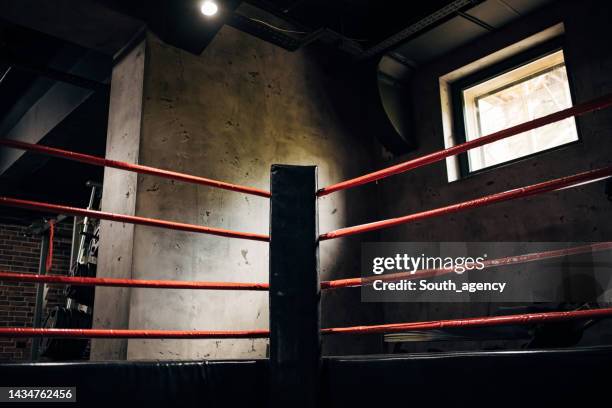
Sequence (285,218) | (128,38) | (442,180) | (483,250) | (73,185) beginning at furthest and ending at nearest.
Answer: (73,185) < (442,180) < (483,250) < (128,38) < (285,218)

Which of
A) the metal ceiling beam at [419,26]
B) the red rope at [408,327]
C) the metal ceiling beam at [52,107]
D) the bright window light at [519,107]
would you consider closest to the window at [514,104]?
the bright window light at [519,107]

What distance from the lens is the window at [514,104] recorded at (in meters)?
3.96

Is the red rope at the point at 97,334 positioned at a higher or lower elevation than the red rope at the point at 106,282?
lower

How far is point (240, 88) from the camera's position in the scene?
4066mm

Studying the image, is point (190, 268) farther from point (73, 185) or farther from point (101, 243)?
point (73, 185)

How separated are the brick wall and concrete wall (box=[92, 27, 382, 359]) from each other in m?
4.14

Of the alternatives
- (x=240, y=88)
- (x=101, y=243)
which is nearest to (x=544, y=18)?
(x=240, y=88)

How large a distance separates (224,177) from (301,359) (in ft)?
7.05

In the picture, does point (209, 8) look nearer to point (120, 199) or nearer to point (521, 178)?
point (120, 199)

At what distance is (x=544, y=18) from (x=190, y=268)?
10.5ft

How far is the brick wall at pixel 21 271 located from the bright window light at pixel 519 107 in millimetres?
5465

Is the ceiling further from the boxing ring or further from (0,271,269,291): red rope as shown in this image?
(0,271,269,291): red rope

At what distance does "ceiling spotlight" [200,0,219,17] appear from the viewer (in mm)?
3330

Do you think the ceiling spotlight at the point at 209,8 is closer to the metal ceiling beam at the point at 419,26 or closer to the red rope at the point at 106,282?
the metal ceiling beam at the point at 419,26
